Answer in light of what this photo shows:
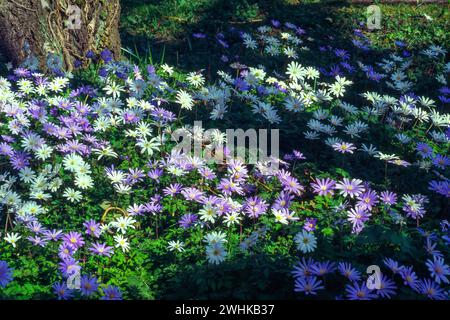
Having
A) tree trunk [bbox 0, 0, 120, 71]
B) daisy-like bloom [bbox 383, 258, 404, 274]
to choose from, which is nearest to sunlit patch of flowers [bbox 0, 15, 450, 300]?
daisy-like bloom [bbox 383, 258, 404, 274]

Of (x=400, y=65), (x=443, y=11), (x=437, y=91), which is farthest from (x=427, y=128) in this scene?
(x=443, y=11)

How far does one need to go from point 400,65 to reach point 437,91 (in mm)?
680

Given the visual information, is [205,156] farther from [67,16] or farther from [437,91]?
[437,91]

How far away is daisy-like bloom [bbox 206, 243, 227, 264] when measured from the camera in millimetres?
2881

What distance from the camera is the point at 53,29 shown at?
468cm

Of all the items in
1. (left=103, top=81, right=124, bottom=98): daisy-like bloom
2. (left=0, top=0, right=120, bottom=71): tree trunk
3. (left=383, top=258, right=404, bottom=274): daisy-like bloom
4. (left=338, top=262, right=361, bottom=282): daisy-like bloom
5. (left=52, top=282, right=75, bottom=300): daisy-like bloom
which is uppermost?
(left=0, top=0, right=120, bottom=71): tree trunk

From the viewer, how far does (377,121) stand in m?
4.52

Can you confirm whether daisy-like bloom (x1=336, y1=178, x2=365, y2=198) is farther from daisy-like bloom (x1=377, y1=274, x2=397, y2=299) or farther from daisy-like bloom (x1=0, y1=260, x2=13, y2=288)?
daisy-like bloom (x1=0, y1=260, x2=13, y2=288)

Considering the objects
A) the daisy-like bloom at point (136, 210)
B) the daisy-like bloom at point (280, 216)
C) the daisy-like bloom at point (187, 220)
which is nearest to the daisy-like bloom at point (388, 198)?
the daisy-like bloom at point (280, 216)

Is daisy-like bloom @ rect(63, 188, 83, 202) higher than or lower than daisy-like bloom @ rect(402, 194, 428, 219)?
higher

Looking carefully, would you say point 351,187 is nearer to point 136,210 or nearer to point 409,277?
point 409,277

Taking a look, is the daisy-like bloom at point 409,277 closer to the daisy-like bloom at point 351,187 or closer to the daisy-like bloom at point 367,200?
the daisy-like bloom at point 367,200

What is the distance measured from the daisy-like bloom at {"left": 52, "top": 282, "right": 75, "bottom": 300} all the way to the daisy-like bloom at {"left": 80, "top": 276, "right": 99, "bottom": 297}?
0.06m
